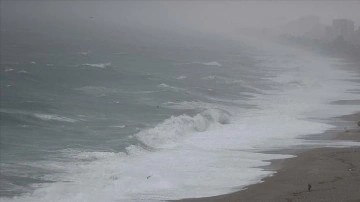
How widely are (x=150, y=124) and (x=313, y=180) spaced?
17630mm

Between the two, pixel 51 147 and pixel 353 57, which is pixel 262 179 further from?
pixel 353 57

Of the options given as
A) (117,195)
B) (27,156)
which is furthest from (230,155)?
(27,156)

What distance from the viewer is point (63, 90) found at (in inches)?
2146

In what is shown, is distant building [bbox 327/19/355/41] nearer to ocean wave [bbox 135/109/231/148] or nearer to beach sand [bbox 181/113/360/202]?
ocean wave [bbox 135/109/231/148]

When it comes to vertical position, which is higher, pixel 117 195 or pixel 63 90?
pixel 63 90

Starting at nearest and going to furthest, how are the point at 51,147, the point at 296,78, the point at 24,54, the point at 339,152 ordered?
the point at 339,152 < the point at 51,147 < the point at 296,78 < the point at 24,54

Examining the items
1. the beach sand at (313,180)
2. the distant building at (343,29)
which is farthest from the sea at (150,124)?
the distant building at (343,29)

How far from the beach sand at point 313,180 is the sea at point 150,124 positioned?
3.49 ft

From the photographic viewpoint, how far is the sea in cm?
2605

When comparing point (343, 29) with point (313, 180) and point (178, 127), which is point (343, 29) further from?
point (313, 180)

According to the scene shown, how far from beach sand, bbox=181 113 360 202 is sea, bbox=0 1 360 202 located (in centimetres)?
106

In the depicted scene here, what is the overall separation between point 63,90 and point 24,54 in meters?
33.2

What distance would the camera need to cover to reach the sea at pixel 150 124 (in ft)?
85.5

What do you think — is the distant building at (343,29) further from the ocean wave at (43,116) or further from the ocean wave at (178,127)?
the ocean wave at (43,116)
